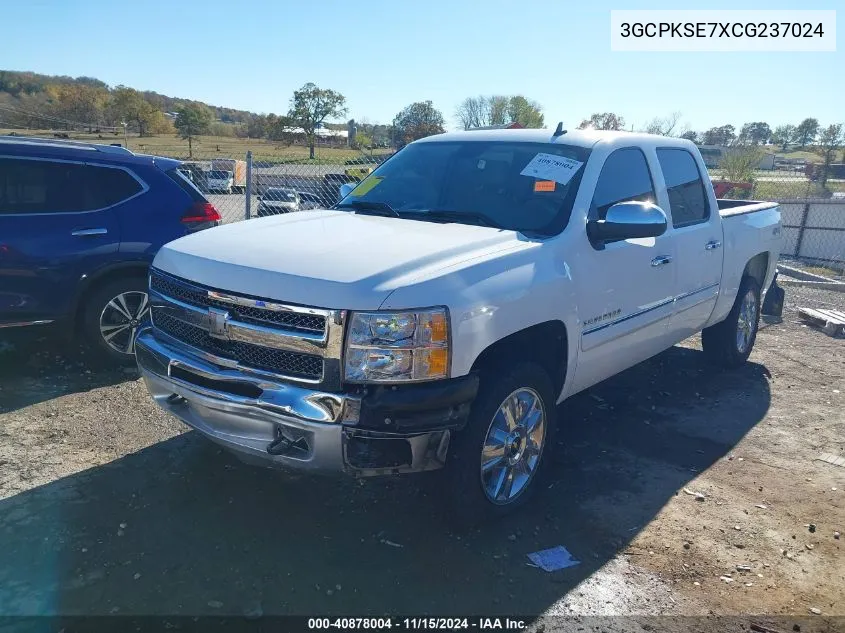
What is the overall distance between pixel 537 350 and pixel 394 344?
1.11m

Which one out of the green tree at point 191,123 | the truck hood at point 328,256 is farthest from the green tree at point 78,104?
the truck hood at point 328,256

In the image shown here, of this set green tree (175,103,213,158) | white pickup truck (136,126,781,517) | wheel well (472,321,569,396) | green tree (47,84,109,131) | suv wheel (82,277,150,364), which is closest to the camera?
white pickup truck (136,126,781,517)

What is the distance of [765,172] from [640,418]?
55.3 meters

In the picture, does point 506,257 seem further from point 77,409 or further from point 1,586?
point 77,409

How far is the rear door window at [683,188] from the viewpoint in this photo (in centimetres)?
470

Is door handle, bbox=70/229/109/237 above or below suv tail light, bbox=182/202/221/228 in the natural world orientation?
below

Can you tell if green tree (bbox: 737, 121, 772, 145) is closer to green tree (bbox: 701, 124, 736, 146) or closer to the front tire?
green tree (bbox: 701, 124, 736, 146)

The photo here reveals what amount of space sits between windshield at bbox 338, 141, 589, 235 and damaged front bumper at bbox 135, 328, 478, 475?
126 centimetres

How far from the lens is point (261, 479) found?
3.78 metres

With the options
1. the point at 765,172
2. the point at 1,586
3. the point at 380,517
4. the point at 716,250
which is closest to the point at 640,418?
the point at 716,250

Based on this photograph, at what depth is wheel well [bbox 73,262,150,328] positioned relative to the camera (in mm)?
5105

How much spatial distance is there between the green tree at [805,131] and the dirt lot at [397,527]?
219 ft

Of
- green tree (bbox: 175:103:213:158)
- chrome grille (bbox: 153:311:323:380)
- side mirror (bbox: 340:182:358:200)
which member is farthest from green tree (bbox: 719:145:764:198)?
chrome grille (bbox: 153:311:323:380)

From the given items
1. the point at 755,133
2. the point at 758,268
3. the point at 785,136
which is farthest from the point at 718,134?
the point at 758,268
